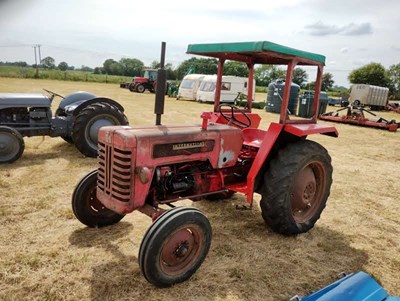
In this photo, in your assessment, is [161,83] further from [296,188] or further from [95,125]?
[95,125]

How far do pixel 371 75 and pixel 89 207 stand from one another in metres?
60.2

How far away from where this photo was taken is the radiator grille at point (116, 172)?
2.81 m

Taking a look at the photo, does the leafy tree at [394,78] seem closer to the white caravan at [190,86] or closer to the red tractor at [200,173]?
the white caravan at [190,86]

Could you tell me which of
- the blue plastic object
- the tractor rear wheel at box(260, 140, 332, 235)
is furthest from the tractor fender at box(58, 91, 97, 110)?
→ the blue plastic object

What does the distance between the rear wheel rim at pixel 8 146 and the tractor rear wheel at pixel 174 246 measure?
4283mm

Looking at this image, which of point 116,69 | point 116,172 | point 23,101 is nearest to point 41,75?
point 116,69

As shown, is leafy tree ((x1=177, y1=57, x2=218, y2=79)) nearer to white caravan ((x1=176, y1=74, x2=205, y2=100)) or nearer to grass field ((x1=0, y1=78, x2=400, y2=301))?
white caravan ((x1=176, y1=74, x2=205, y2=100))

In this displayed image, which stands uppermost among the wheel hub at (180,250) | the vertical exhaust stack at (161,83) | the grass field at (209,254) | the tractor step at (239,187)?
the vertical exhaust stack at (161,83)

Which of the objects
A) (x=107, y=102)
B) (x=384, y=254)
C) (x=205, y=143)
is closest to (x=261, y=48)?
(x=205, y=143)

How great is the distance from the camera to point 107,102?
20.9ft

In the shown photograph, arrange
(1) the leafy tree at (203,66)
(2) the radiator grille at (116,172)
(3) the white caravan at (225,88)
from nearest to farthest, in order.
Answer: (2) the radiator grille at (116,172), (3) the white caravan at (225,88), (1) the leafy tree at (203,66)

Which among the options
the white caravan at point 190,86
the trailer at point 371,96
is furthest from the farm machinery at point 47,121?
the trailer at point 371,96

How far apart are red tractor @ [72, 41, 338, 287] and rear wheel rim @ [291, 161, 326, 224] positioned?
1cm

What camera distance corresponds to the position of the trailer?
26.3 meters
